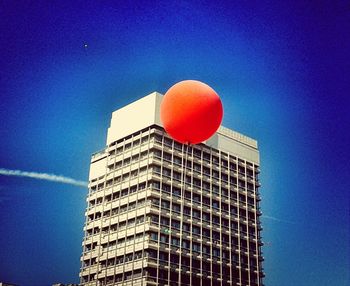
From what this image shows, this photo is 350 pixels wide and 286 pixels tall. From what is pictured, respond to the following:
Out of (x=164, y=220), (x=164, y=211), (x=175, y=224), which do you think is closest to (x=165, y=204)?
(x=164, y=211)

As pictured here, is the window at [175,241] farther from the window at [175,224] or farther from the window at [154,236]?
the window at [154,236]

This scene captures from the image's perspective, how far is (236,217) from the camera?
65.6 metres

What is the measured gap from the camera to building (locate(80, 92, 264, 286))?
2238 inches

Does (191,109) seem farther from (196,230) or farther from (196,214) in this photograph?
(196,214)

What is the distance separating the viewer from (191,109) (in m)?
15.8

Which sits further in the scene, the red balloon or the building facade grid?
the building facade grid

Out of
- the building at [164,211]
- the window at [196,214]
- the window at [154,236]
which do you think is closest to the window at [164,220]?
the building at [164,211]

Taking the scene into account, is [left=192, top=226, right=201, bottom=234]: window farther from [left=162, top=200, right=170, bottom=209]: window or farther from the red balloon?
the red balloon

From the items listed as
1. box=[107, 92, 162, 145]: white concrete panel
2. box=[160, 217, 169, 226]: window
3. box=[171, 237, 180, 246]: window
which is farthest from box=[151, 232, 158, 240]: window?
box=[107, 92, 162, 145]: white concrete panel

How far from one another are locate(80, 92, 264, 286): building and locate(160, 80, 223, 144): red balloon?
39743 millimetres

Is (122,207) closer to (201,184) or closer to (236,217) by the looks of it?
(201,184)

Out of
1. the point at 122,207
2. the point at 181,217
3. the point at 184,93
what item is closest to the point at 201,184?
the point at 181,217

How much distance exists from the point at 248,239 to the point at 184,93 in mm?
52248

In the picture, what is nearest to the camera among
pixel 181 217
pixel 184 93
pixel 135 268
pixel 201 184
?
pixel 184 93
